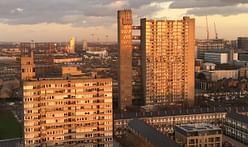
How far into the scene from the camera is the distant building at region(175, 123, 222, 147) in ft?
69.2

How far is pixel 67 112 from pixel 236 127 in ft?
35.9

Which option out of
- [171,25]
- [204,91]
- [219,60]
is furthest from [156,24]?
[219,60]

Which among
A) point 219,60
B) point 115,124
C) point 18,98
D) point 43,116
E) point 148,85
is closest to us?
point 43,116

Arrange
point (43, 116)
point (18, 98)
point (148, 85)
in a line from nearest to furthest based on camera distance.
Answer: point (43, 116), point (148, 85), point (18, 98)

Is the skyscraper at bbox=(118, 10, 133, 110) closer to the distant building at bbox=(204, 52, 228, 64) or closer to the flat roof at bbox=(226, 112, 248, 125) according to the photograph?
the flat roof at bbox=(226, 112, 248, 125)

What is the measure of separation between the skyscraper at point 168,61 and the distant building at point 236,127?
35.1 feet

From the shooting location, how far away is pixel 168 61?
121 ft

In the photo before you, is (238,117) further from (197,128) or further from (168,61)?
(168,61)

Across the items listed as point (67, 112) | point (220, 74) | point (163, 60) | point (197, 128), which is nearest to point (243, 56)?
point (220, 74)

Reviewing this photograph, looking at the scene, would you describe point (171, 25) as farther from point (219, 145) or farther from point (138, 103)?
point (219, 145)

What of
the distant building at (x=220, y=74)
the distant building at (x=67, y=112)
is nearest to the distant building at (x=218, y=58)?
the distant building at (x=220, y=74)

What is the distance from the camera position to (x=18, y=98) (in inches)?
1603

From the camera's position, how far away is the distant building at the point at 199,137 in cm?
2109

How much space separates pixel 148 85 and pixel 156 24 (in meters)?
5.73
